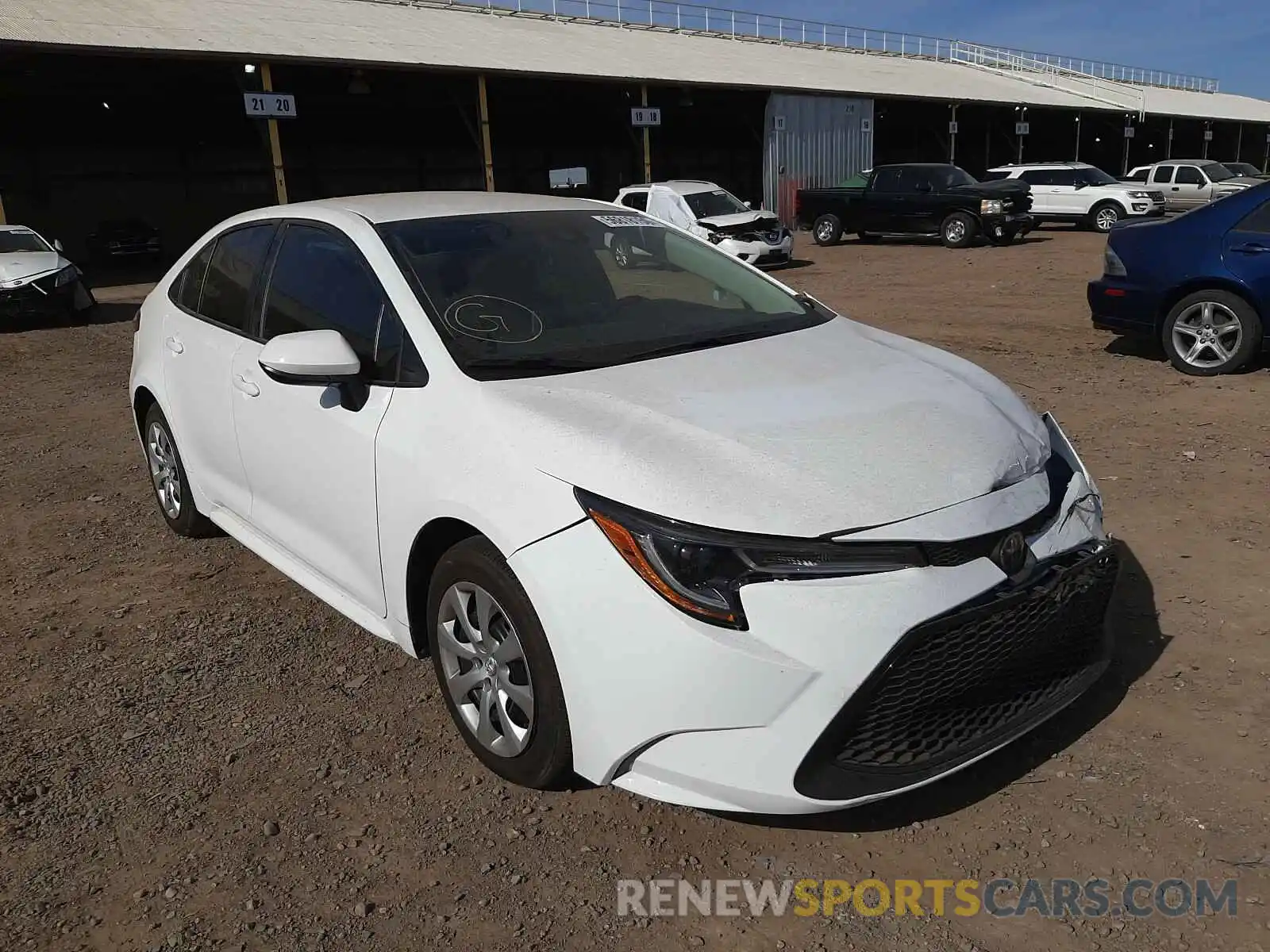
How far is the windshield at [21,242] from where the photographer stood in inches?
543

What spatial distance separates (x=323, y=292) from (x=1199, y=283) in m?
6.68

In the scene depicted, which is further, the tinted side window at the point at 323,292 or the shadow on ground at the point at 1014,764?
the tinted side window at the point at 323,292

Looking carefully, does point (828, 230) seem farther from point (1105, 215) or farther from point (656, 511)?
point (656, 511)

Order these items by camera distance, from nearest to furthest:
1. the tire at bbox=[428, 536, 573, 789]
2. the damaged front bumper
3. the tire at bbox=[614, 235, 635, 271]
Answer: the damaged front bumper < the tire at bbox=[428, 536, 573, 789] < the tire at bbox=[614, 235, 635, 271]

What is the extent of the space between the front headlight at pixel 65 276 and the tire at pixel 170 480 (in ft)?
32.2

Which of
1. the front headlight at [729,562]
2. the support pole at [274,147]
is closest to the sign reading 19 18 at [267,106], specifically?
the support pole at [274,147]

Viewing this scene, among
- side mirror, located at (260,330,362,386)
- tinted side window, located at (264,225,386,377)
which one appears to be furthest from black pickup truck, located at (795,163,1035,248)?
side mirror, located at (260,330,362,386)

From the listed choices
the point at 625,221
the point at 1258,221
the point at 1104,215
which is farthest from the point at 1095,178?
the point at 625,221

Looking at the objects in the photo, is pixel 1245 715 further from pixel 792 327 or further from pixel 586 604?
pixel 586 604

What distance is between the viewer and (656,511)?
2.37 metres

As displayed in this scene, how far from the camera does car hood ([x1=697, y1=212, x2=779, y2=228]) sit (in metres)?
18.8

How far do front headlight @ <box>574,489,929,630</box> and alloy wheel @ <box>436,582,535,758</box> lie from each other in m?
0.51

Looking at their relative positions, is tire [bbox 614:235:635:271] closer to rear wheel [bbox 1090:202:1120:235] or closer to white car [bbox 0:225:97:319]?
white car [bbox 0:225:97:319]

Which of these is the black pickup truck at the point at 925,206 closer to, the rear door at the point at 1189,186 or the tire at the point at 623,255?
the rear door at the point at 1189,186
